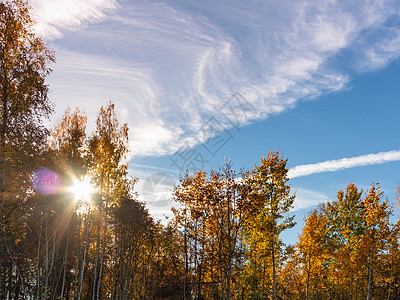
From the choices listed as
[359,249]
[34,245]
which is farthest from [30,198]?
[359,249]

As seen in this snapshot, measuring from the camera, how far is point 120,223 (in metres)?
22.8

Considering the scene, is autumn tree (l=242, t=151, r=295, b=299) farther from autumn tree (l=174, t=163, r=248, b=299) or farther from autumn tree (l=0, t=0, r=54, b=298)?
autumn tree (l=0, t=0, r=54, b=298)

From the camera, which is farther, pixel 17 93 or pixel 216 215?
pixel 216 215

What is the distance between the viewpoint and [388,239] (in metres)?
23.0

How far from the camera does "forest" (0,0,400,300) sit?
1251 centimetres

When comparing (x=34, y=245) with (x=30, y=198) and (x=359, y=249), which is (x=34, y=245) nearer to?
→ (x=30, y=198)

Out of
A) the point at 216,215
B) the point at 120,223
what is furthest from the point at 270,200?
the point at 120,223

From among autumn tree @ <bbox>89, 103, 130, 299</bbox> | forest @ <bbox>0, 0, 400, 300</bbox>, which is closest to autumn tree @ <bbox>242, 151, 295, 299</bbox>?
forest @ <bbox>0, 0, 400, 300</bbox>

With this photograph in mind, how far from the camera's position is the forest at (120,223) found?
12.5 m

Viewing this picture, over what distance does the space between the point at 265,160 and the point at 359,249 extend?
10450mm

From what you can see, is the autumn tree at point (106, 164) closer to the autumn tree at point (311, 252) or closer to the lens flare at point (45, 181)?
the lens flare at point (45, 181)

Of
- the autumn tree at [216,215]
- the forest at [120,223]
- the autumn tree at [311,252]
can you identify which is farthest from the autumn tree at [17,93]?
the autumn tree at [311,252]

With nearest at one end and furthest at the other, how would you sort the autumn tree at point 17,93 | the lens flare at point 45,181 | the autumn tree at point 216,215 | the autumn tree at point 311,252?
the autumn tree at point 17,93
the lens flare at point 45,181
the autumn tree at point 216,215
the autumn tree at point 311,252

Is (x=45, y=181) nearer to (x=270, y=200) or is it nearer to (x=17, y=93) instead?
(x=17, y=93)
